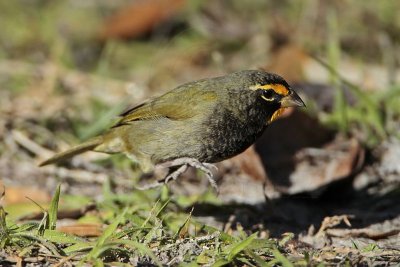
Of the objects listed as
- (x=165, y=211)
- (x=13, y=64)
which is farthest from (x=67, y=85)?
(x=165, y=211)

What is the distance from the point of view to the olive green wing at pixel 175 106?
4.72 meters

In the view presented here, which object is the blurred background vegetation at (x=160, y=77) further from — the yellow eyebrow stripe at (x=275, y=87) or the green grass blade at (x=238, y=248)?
the yellow eyebrow stripe at (x=275, y=87)

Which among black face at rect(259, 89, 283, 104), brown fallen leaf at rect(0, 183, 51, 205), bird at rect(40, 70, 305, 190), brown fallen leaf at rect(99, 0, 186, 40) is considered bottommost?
brown fallen leaf at rect(0, 183, 51, 205)

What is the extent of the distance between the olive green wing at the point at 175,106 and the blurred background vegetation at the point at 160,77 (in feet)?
1.86

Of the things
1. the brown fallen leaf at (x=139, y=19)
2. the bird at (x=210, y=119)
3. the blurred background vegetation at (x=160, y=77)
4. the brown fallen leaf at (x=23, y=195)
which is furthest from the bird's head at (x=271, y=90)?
the brown fallen leaf at (x=139, y=19)

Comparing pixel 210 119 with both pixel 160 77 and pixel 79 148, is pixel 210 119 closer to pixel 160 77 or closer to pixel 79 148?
pixel 79 148

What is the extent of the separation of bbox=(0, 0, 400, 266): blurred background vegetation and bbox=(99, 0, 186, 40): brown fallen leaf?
0.02 meters

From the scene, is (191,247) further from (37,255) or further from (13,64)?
(13,64)

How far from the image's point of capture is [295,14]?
29.7 feet

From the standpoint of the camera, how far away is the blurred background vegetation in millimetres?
5090

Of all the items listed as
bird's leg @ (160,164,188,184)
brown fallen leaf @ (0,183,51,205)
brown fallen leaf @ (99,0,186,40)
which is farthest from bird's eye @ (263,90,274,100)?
brown fallen leaf @ (99,0,186,40)

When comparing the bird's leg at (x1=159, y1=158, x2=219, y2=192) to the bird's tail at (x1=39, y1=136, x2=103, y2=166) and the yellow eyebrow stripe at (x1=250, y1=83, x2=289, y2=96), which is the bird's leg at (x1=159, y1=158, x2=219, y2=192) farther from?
the bird's tail at (x1=39, y1=136, x2=103, y2=166)

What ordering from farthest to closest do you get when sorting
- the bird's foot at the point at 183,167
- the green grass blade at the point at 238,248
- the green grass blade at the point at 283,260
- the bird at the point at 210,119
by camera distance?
the bird at the point at 210,119, the bird's foot at the point at 183,167, the green grass blade at the point at 238,248, the green grass blade at the point at 283,260

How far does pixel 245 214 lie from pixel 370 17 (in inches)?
164
